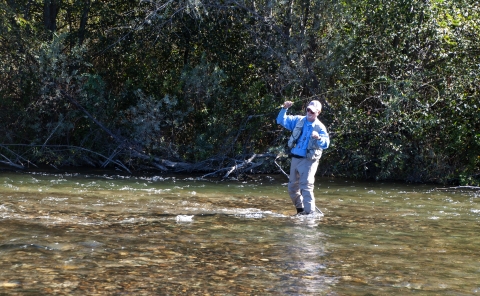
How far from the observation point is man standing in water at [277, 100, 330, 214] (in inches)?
411

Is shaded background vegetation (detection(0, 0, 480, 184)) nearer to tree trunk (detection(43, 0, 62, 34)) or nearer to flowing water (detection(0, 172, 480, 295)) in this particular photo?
tree trunk (detection(43, 0, 62, 34))

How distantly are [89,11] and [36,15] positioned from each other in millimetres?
1616

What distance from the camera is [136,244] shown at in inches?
322

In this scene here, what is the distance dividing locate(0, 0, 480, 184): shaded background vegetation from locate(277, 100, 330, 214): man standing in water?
6.19 meters

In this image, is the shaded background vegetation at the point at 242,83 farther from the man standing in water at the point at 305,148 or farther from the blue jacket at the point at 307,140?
the blue jacket at the point at 307,140

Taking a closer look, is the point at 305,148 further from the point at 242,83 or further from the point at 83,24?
the point at 83,24


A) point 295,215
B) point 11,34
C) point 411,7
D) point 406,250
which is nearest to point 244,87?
point 411,7

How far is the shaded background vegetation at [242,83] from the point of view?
55.4 ft

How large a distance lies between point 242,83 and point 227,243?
11.2 meters

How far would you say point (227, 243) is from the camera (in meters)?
8.43

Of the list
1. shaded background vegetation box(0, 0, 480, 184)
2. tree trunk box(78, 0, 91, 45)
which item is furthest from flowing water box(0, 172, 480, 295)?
tree trunk box(78, 0, 91, 45)

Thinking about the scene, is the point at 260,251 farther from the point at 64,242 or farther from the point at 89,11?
the point at 89,11

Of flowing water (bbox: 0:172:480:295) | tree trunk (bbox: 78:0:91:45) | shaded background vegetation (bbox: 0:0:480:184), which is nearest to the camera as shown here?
flowing water (bbox: 0:172:480:295)

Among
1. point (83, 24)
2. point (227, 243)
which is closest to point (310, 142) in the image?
point (227, 243)
